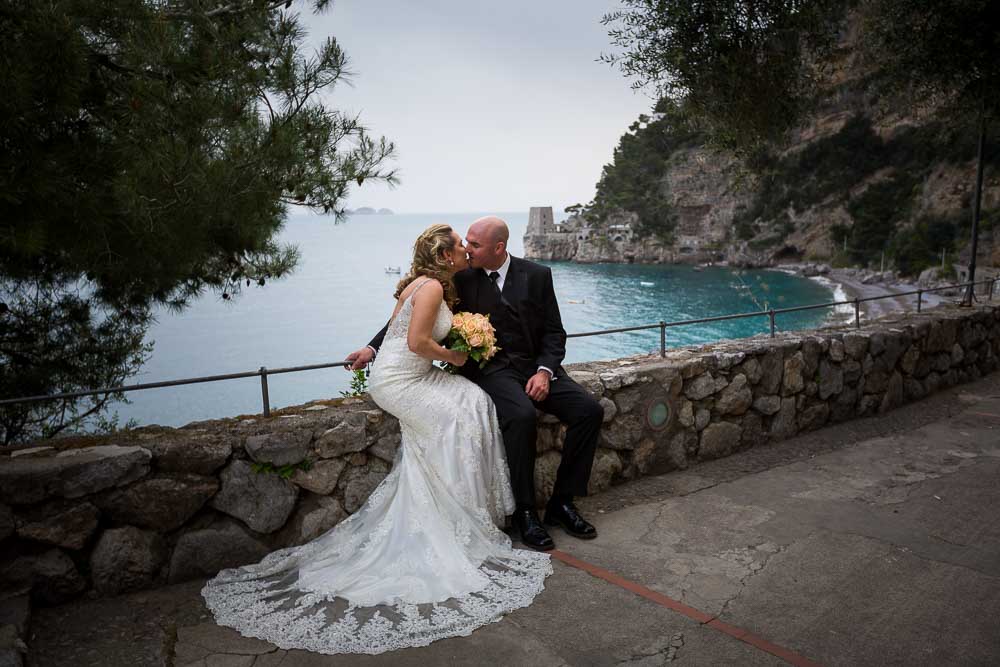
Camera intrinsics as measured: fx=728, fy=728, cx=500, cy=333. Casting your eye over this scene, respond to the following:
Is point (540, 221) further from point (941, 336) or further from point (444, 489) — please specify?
point (444, 489)

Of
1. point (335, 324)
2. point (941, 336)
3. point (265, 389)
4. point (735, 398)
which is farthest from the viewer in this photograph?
point (335, 324)

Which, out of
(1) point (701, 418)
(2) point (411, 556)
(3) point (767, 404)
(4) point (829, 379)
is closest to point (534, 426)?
(2) point (411, 556)

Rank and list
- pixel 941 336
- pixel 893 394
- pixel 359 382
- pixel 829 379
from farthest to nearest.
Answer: pixel 941 336 → pixel 893 394 → pixel 829 379 → pixel 359 382

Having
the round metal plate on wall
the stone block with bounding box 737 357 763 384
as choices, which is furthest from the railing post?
the stone block with bounding box 737 357 763 384

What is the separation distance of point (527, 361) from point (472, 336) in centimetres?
47

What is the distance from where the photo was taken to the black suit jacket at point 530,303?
3877 mm

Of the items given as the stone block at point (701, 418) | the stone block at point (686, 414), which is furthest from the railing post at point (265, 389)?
the stone block at point (701, 418)

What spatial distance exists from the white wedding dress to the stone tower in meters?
109

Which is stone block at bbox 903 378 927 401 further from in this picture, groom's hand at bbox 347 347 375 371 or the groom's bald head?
groom's hand at bbox 347 347 375 371

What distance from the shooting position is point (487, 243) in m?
3.82

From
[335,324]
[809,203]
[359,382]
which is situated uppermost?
[809,203]

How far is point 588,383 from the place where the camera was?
4.26 meters

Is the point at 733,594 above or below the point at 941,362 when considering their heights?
below

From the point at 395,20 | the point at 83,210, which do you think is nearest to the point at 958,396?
the point at 83,210
